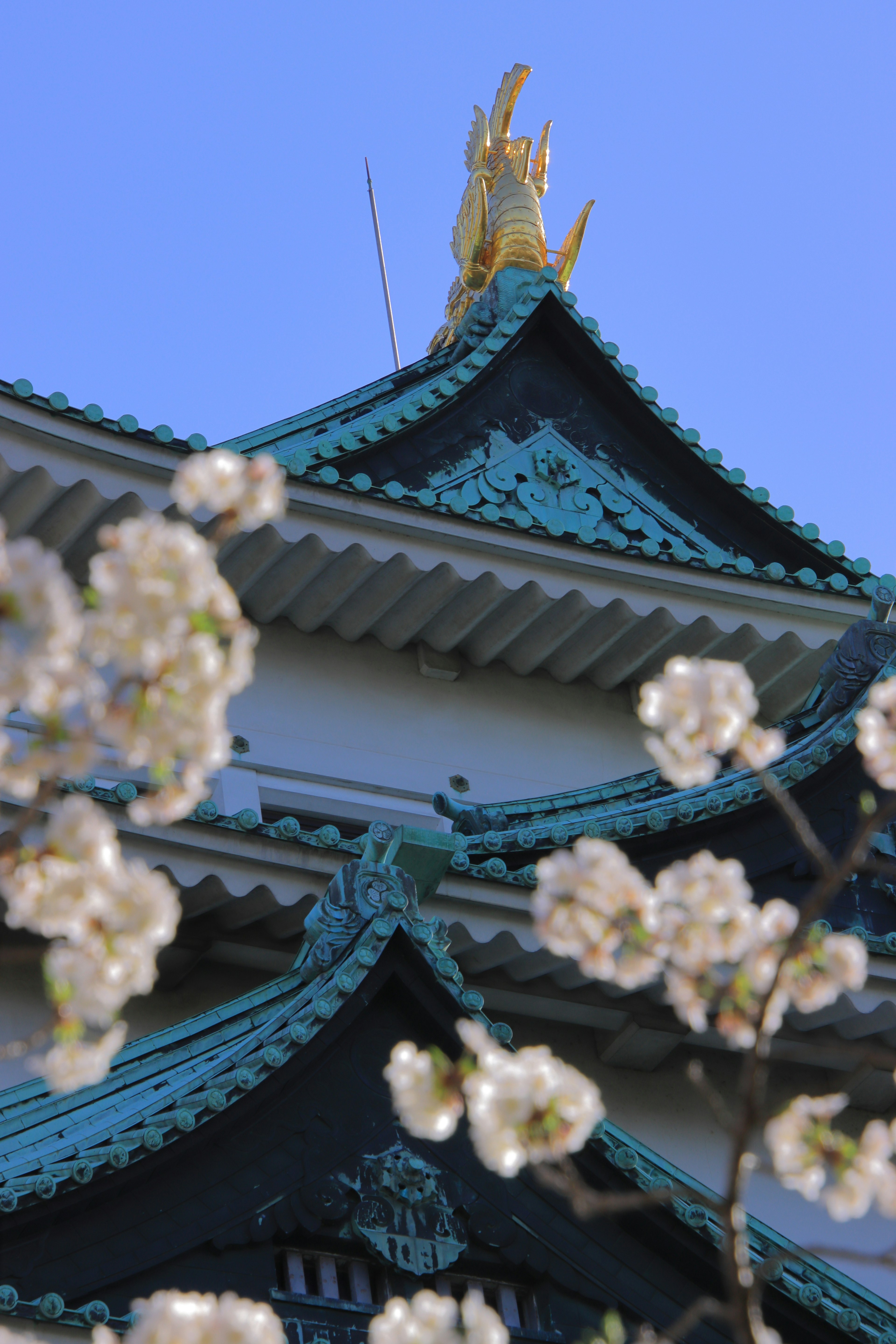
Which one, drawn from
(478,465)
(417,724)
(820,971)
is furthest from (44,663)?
(478,465)

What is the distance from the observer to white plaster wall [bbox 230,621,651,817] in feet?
34.2

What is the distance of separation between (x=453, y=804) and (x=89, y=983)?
17.2 feet

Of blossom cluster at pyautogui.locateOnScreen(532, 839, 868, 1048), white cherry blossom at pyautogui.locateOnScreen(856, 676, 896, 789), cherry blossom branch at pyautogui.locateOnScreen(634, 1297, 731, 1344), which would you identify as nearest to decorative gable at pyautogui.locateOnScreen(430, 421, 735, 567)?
white cherry blossom at pyautogui.locateOnScreen(856, 676, 896, 789)

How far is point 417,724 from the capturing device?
10.8 m

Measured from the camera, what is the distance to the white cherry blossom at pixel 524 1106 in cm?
394

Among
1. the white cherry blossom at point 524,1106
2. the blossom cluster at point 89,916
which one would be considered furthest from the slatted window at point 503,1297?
the blossom cluster at point 89,916

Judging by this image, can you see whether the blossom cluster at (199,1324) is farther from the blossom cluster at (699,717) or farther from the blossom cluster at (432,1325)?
the blossom cluster at (699,717)

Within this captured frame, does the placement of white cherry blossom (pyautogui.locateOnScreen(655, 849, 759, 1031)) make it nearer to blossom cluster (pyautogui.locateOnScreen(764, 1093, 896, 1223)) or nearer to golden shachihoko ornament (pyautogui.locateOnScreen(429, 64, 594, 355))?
blossom cluster (pyautogui.locateOnScreen(764, 1093, 896, 1223))

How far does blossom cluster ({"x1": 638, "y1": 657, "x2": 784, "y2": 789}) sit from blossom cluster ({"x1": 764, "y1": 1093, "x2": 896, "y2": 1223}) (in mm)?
777

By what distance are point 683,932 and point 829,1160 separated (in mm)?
597

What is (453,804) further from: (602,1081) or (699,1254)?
(699,1254)

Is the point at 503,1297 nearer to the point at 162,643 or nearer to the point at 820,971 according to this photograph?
the point at 820,971

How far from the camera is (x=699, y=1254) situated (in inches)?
239

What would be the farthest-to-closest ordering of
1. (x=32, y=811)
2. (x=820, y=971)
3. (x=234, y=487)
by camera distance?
(x=820, y=971)
(x=234, y=487)
(x=32, y=811)
